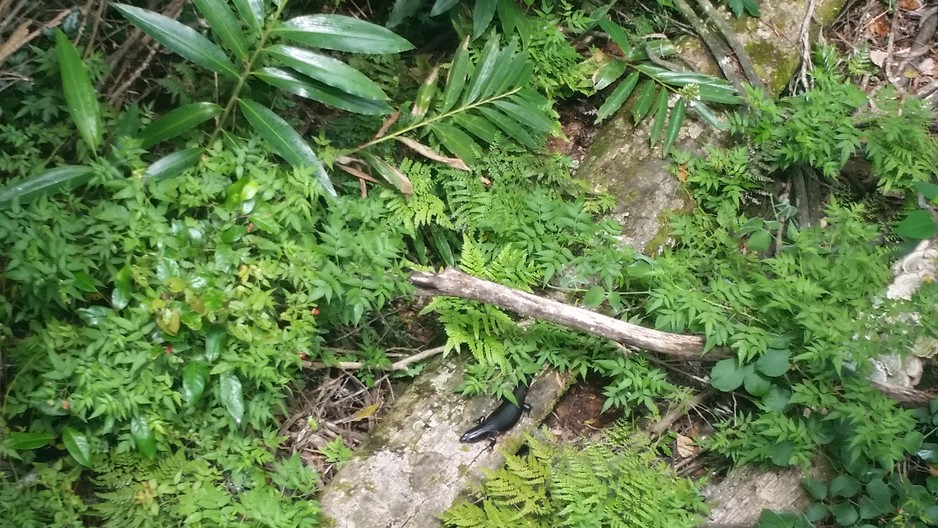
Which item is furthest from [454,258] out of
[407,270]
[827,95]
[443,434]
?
[827,95]

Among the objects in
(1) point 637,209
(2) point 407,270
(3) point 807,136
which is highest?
(3) point 807,136

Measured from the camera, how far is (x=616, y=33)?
10.2 feet

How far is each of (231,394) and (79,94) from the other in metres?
1.16

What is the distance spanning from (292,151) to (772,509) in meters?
2.38

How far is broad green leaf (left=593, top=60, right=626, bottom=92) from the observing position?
319cm

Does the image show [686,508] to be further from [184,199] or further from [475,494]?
[184,199]

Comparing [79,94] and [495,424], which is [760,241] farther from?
[79,94]

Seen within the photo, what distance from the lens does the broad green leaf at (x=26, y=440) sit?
2.07 meters

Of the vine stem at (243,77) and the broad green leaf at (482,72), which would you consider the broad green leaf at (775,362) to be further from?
the vine stem at (243,77)

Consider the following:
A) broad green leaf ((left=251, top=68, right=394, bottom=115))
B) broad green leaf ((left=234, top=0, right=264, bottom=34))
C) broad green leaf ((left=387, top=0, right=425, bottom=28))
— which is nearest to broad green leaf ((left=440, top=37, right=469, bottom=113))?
broad green leaf ((left=387, top=0, right=425, bottom=28))

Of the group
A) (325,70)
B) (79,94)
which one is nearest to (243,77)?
(325,70)

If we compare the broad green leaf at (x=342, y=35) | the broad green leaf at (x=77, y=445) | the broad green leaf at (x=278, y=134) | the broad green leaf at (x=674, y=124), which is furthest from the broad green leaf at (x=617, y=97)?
the broad green leaf at (x=77, y=445)

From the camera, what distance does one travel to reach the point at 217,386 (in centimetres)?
223

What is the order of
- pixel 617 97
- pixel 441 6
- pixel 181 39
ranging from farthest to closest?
pixel 617 97, pixel 441 6, pixel 181 39
